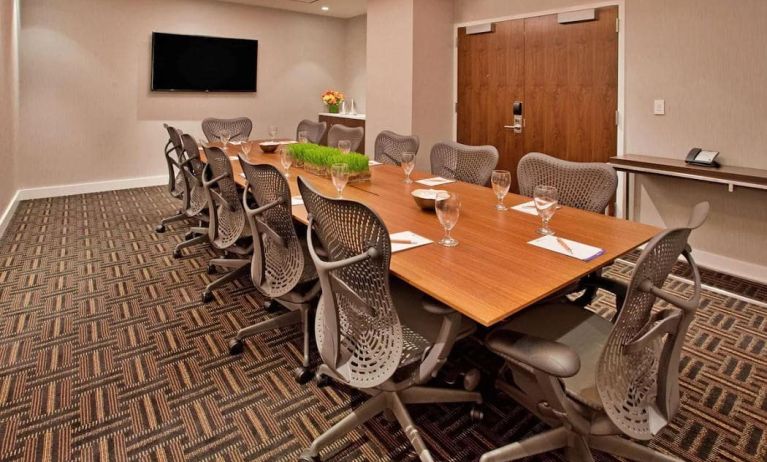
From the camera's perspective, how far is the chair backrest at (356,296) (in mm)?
1342

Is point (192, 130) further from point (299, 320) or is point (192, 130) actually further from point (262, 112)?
point (299, 320)

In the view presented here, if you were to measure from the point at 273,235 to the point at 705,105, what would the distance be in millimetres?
3326

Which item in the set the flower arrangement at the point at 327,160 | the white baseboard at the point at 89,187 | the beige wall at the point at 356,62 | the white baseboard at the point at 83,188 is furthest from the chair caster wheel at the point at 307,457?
the beige wall at the point at 356,62

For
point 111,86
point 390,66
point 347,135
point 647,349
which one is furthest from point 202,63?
point 647,349

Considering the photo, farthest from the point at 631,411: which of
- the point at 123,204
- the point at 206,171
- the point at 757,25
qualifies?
the point at 123,204

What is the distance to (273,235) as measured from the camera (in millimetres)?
2059

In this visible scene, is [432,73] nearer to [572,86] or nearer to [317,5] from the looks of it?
[572,86]

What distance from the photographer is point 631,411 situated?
125 centimetres

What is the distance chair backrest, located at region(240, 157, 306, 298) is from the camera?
1999mm

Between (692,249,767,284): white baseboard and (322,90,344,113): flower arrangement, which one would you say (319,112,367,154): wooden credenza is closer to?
(322,90,344,113): flower arrangement

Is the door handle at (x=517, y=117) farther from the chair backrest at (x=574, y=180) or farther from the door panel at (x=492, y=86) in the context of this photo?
the chair backrest at (x=574, y=180)

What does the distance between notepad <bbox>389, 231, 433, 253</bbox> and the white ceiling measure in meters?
5.61

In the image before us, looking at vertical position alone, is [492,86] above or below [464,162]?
above

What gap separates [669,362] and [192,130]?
6703 millimetres
